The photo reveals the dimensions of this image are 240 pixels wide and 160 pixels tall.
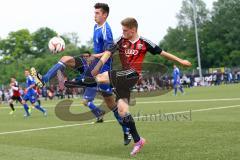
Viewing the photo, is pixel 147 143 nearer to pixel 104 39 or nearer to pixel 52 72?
pixel 104 39

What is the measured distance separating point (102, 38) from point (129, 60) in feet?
6.78

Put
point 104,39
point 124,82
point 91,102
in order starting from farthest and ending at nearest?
point 91,102, point 104,39, point 124,82

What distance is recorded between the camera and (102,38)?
10547 mm

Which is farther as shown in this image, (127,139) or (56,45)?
(56,45)

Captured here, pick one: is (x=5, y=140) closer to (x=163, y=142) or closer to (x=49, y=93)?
(x=163, y=142)

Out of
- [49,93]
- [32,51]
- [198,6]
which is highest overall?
[198,6]

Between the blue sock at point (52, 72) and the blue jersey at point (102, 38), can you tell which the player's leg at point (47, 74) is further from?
the blue jersey at point (102, 38)

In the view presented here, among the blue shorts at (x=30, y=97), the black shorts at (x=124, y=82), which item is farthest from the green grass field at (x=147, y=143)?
the blue shorts at (x=30, y=97)

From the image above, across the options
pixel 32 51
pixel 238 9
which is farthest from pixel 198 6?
pixel 32 51

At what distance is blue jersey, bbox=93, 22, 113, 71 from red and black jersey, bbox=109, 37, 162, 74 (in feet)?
5.73

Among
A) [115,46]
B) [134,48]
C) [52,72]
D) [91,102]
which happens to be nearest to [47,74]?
[52,72]

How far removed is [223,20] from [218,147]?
103m

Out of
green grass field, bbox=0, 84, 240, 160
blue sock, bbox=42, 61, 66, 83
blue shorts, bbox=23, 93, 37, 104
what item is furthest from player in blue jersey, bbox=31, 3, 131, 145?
blue shorts, bbox=23, 93, 37, 104

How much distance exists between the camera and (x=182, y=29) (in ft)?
408
